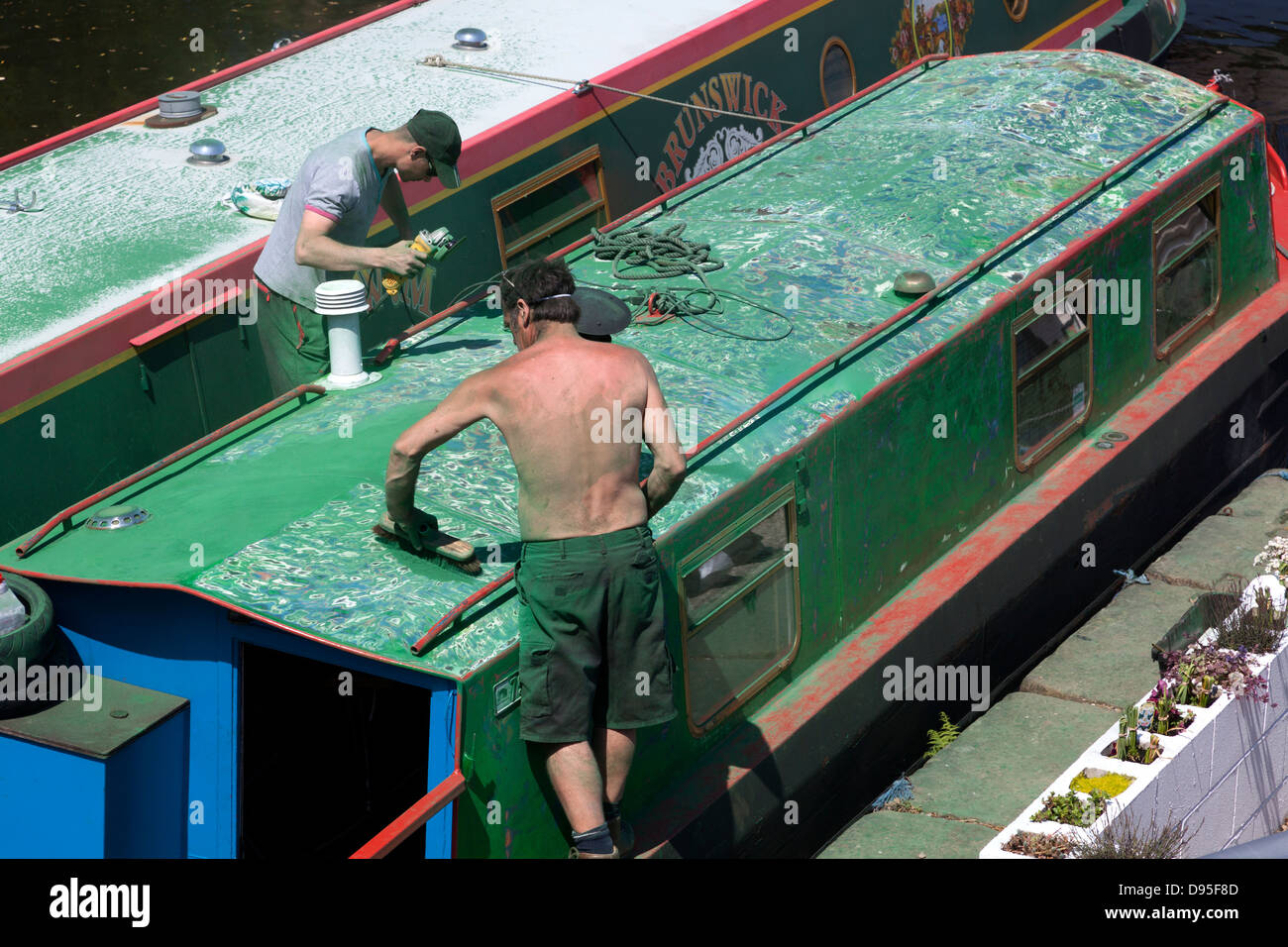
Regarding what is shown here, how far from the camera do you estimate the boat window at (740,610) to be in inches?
240

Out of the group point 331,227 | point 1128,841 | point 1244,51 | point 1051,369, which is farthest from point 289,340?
point 1244,51

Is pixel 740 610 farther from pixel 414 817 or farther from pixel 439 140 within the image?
pixel 439 140

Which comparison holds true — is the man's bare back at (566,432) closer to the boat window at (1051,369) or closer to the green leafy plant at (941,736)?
the green leafy plant at (941,736)

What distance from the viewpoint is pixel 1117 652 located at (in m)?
7.76

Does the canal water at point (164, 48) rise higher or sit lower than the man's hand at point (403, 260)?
lower

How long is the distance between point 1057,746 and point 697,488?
2071mm

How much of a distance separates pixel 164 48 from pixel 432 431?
14609 millimetres

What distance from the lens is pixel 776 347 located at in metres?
6.89

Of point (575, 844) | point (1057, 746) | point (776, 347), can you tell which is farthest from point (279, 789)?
point (1057, 746)

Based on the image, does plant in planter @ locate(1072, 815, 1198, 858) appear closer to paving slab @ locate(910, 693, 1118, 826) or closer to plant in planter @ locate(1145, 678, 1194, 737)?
plant in planter @ locate(1145, 678, 1194, 737)

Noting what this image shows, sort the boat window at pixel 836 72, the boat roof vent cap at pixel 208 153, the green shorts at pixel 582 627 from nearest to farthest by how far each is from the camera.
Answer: the green shorts at pixel 582 627, the boat roof vent cap at pixel 208 153, the boat window at pixel 836 72

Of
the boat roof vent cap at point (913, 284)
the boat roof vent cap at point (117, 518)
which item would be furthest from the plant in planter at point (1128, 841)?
the boat roof vent cap at point (117, 518)

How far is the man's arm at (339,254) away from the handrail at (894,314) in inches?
22.3

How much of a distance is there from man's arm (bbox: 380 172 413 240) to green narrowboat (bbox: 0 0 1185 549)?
1.66 ft
